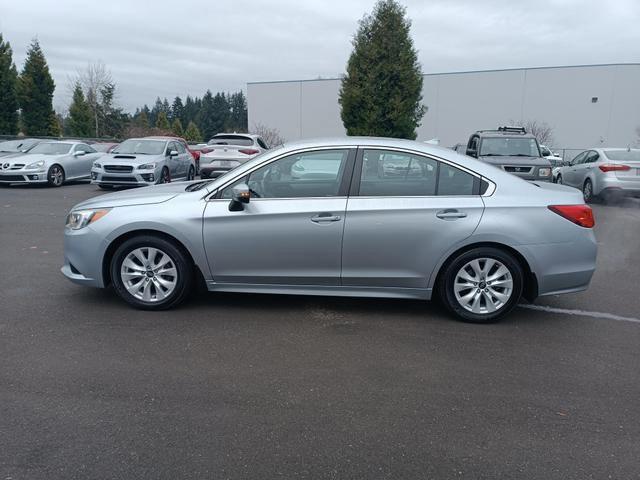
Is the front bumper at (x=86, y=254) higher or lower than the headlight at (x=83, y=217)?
lower

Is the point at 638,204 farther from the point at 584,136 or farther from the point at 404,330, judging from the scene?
the point at 584,136

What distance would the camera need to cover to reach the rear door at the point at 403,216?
479 centimetres

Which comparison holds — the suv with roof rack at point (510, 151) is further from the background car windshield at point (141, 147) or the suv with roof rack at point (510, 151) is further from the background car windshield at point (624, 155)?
the background car windshield at point (141, 147)

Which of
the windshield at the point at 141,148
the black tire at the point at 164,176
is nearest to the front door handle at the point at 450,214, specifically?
the black tire at the point at 164,176

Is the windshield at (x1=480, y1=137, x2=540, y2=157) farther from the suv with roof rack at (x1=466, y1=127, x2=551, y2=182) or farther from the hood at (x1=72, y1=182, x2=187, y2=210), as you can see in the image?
the hood at (x1=72, y1=182, x2=187, y2=210)

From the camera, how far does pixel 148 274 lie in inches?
198

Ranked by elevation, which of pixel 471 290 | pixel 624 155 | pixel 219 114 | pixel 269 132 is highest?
pixel 219 114

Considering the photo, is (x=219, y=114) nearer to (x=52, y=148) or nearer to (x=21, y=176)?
(x=52, y=148)

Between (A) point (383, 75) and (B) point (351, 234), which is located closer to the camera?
(B) point (351, 234)

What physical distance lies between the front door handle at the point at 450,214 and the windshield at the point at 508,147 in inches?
368

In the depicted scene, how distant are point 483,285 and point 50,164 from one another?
1405cm

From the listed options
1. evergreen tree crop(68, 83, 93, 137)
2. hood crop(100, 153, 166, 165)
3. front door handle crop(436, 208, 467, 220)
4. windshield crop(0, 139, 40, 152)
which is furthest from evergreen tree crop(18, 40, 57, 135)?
front door handle crop(436, 208, 467, 220)

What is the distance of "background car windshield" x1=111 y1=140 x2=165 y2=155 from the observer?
1509cm

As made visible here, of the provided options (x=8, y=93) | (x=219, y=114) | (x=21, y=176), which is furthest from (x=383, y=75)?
(x=219, y=114)
